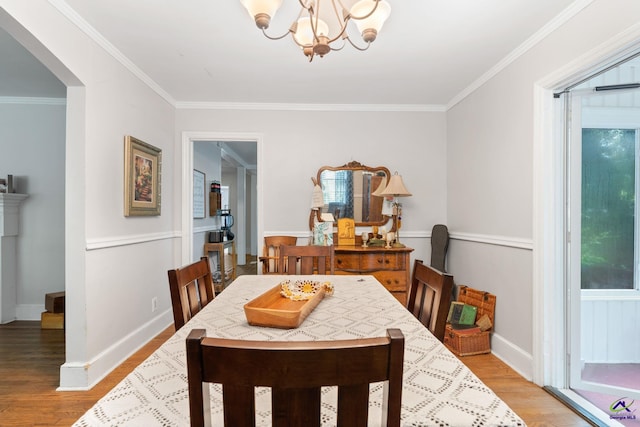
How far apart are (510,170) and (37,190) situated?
451 cm

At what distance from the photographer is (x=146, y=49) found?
241 centimetres

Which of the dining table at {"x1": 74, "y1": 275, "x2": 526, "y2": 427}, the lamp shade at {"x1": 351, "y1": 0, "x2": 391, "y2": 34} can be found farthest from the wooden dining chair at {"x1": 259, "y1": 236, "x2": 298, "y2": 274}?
the lamp shade at {"x1": 351, "y1": 0, "x2": 391, "y2": 34}

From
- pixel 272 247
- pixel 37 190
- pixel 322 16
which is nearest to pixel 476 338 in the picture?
pixel 272 247

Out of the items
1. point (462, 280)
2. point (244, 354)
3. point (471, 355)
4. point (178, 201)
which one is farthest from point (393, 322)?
point (178, 201)

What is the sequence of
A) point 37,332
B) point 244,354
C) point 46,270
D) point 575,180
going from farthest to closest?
point 46,270 < point 37,332 < point 575,180 < point 244,354

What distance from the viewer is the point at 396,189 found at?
3.34 meters

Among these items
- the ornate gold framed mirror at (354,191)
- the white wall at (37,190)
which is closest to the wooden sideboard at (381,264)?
the ornate gold framed mirror at (354,191)

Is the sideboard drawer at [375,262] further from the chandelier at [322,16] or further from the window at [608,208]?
the chandelier at [322,16]

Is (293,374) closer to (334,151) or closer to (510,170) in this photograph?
(510,170)

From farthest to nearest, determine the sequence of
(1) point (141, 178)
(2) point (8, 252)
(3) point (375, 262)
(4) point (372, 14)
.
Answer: (2) point (8, 252) < (3) point (375, 262) < (1) point (141, 178) < (4) point (372, 14)

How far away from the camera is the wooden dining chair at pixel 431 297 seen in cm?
119

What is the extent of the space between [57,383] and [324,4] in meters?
2.92

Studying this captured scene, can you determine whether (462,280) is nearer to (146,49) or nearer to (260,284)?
(260,284)

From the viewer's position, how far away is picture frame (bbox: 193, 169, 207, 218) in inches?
166
